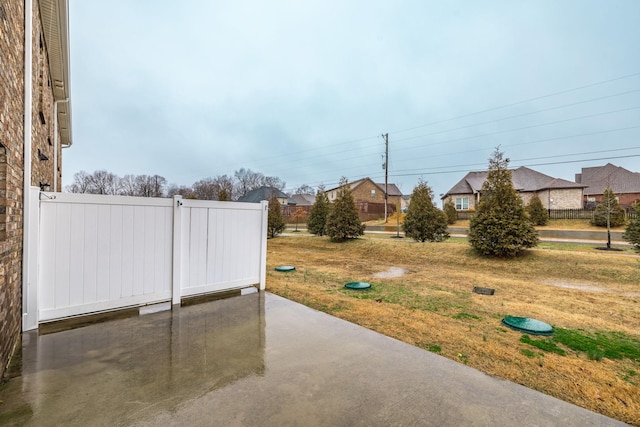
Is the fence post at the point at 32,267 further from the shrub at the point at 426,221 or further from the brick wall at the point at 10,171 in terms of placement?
the shrub at the point at 426,221

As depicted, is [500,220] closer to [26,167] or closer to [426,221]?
[426,221]

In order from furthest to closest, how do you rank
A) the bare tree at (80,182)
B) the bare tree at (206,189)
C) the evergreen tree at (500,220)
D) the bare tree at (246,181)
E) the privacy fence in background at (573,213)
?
the bare tree at (246,181)
the bare tree at (206,189)
the bare tree at (80,182)
the privacy fence in background at (573,213)
the evergreen tree at (500,220)

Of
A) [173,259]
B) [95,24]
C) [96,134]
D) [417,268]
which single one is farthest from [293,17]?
[96,134]

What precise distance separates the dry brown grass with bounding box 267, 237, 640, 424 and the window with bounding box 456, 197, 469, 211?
22.8 meters

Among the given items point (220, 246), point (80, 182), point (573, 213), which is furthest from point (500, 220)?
point (80, 182)

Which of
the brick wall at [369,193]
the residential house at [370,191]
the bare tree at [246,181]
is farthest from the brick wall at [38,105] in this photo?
the bare tree at [246,181]

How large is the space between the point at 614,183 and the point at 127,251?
43373 millimetres

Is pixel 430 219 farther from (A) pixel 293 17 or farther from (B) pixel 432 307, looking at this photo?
(A) pixel 293 17

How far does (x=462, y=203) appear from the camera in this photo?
99.8 ft

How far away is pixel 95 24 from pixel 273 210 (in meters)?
12.7

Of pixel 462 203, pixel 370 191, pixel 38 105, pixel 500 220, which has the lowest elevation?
pixel 500 220

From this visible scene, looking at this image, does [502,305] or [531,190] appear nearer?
[502,305]

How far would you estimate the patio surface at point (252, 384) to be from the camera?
5.87 ft

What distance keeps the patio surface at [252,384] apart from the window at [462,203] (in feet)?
101
